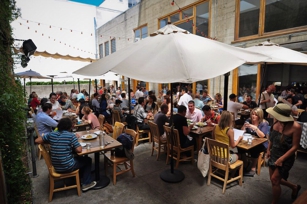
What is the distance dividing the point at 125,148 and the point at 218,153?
1.80 metres

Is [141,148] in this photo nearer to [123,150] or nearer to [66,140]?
[123,150]

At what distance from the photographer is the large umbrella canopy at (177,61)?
6.82 ft

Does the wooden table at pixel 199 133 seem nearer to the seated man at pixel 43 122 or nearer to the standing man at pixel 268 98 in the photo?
the standing man at pixel 268 98

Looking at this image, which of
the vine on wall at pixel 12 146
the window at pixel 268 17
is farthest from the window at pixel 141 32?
the vine on wall at pixel 12 146

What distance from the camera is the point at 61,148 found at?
10.2 ft

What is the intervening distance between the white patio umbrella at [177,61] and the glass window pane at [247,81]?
658 centimetres

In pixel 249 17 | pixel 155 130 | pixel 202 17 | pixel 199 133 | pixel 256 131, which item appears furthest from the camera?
pixel 202 17

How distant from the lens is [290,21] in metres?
7.29

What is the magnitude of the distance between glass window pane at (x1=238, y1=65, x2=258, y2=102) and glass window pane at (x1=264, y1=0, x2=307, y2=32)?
175cm

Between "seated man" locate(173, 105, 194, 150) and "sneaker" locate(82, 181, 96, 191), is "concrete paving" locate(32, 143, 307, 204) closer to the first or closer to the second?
"sneaker" locate(82, 181, 96, 191)

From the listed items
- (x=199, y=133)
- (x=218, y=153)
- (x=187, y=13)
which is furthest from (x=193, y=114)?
(x=187, y=13)

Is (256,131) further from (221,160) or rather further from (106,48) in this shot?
(106,48)

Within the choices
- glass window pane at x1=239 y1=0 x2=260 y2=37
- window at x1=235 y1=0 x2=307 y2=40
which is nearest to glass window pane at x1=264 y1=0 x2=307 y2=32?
window at x1=235 y1=0 x2=307 y2=40

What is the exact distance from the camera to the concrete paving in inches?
128
